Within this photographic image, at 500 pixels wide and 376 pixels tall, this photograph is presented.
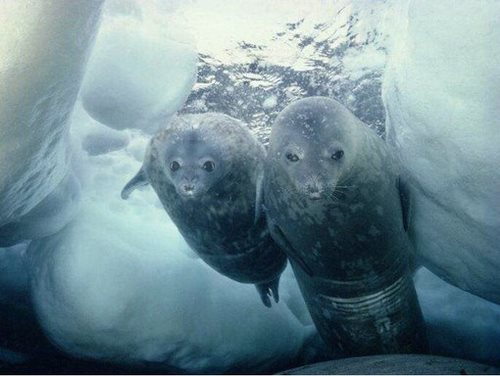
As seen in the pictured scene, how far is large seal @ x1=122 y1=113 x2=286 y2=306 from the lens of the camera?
136 inches

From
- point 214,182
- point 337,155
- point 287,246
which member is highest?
point 337,155

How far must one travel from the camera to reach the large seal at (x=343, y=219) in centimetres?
305

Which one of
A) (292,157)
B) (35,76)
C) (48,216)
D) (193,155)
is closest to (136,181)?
(193,155)

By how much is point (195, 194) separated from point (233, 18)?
2772mm

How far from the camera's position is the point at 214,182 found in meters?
3.55

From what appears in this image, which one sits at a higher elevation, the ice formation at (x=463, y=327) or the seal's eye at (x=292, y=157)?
the seal's eye at (x=292, y=157)

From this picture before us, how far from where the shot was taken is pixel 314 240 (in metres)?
3.38

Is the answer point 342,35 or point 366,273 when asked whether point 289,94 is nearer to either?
point 342,35

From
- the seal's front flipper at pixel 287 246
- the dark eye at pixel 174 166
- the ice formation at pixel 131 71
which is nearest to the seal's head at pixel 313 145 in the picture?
the seal's front flipper at pixel 287 246

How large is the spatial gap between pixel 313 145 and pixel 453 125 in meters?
1.01

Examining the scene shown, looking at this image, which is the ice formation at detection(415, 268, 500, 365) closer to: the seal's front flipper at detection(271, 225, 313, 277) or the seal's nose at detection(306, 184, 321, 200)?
the seal's front flipper at detection(271, 225, 313, 277)

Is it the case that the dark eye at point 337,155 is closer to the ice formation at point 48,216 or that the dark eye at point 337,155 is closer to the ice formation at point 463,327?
the ice formation at point 463,327

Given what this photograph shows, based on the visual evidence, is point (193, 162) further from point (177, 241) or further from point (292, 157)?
point (177, 241)

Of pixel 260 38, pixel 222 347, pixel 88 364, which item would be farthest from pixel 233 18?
pixel 88 364
